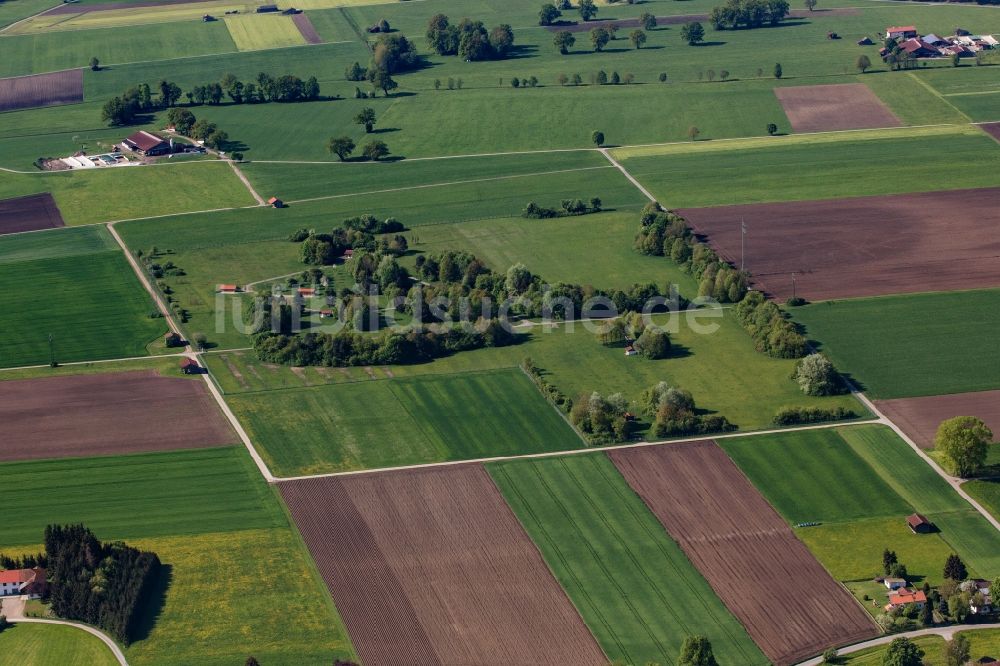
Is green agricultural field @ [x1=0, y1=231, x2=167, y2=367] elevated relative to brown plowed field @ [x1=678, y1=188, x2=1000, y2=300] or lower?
elevated

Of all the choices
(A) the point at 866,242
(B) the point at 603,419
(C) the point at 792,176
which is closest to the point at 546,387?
(B) the point at 603,419

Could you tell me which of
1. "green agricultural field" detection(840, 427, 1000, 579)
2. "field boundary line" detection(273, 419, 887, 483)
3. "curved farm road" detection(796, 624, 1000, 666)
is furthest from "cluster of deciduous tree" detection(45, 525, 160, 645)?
"green agricultural field" detection(840, 427, 1000, 579)

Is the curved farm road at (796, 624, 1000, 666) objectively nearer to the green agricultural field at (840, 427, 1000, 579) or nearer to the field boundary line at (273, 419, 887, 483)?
the green agricultural field at (840, 427, 1000, 579)

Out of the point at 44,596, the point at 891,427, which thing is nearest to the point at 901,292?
the point at 891,427

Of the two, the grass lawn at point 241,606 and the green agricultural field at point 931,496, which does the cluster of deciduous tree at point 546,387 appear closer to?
the green agricultural field at point 931,496

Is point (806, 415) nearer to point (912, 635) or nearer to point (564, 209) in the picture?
point (912, 635)

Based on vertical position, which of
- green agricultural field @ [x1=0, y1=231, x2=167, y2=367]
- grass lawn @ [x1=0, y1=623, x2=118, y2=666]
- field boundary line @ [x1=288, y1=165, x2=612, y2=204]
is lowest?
grass lawn @ [x1=0, y1=623, x2=118, y2=666]
